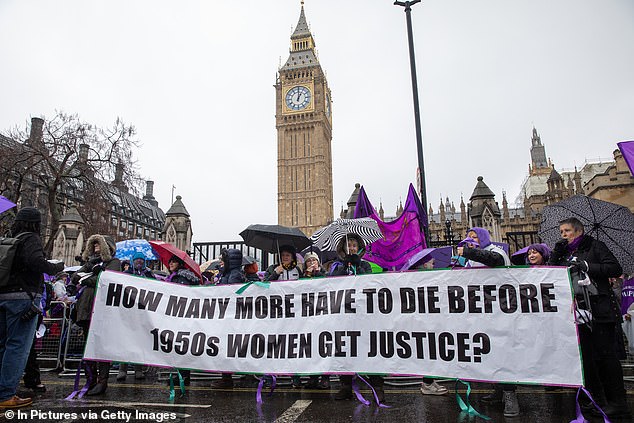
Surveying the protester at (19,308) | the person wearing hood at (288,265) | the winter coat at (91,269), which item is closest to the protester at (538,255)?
the person wearing hood at (288,265)

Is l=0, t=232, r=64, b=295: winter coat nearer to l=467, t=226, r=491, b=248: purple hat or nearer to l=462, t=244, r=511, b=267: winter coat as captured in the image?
l=462, t=244, r=511, b=267: winter coat

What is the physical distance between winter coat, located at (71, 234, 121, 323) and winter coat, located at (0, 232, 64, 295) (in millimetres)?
802

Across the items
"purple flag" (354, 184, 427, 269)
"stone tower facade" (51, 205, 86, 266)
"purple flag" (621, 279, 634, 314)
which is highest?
"stone tower facade" (51, 205, 86, 266)

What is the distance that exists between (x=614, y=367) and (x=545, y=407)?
83cm

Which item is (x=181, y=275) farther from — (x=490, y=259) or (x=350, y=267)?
(x=490, y=259)

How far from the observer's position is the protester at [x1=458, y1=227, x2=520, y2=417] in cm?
401

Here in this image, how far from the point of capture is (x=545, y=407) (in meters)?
4.32

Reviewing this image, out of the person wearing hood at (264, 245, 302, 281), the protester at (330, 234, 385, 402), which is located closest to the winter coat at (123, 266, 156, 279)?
the person wearing hood at (264, 245, 302, 281)

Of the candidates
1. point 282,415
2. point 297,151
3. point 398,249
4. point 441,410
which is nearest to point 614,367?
point 441,410

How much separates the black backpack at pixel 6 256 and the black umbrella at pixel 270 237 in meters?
3.71

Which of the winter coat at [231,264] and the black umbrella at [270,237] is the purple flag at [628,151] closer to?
the black umbrella at [270,237]

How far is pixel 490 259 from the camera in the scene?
422cm

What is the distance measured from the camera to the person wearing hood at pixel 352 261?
17.0 feet

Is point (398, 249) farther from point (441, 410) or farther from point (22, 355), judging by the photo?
point (22, 355)
